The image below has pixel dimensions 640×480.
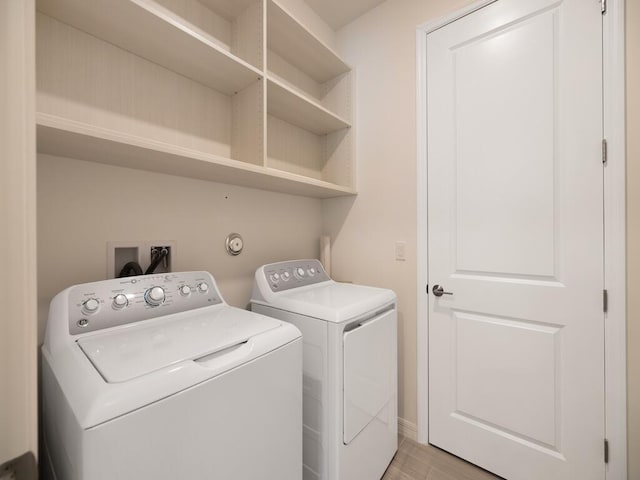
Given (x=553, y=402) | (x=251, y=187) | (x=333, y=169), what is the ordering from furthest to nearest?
1. (x=333, y=169)
2. (x=251, y=187)
3. (x=553, y=402)

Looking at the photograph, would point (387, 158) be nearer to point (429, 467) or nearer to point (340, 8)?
point (340, 8)

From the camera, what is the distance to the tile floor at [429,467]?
1.45m

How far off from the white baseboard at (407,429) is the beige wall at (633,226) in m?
0.93

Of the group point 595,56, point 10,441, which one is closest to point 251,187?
point 10,441

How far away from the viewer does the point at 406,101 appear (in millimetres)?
1737

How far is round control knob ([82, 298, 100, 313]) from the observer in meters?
0.88

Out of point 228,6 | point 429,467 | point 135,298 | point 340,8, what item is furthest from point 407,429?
point 340,8

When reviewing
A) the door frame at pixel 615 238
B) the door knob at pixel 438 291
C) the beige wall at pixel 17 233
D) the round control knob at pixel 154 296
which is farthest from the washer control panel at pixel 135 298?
the door frame at pixel 615 238

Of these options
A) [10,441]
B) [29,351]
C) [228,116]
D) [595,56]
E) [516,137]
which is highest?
[595,56]

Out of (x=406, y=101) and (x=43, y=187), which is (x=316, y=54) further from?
(x=43, y=187)

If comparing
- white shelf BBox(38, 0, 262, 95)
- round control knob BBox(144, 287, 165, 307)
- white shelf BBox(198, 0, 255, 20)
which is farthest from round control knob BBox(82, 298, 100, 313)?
white shelf BBox(198, 0, 255, 20)

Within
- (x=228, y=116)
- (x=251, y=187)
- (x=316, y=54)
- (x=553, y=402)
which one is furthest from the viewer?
(x=316, y=54)

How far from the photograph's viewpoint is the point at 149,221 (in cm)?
123

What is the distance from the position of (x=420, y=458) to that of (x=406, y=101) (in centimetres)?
213
